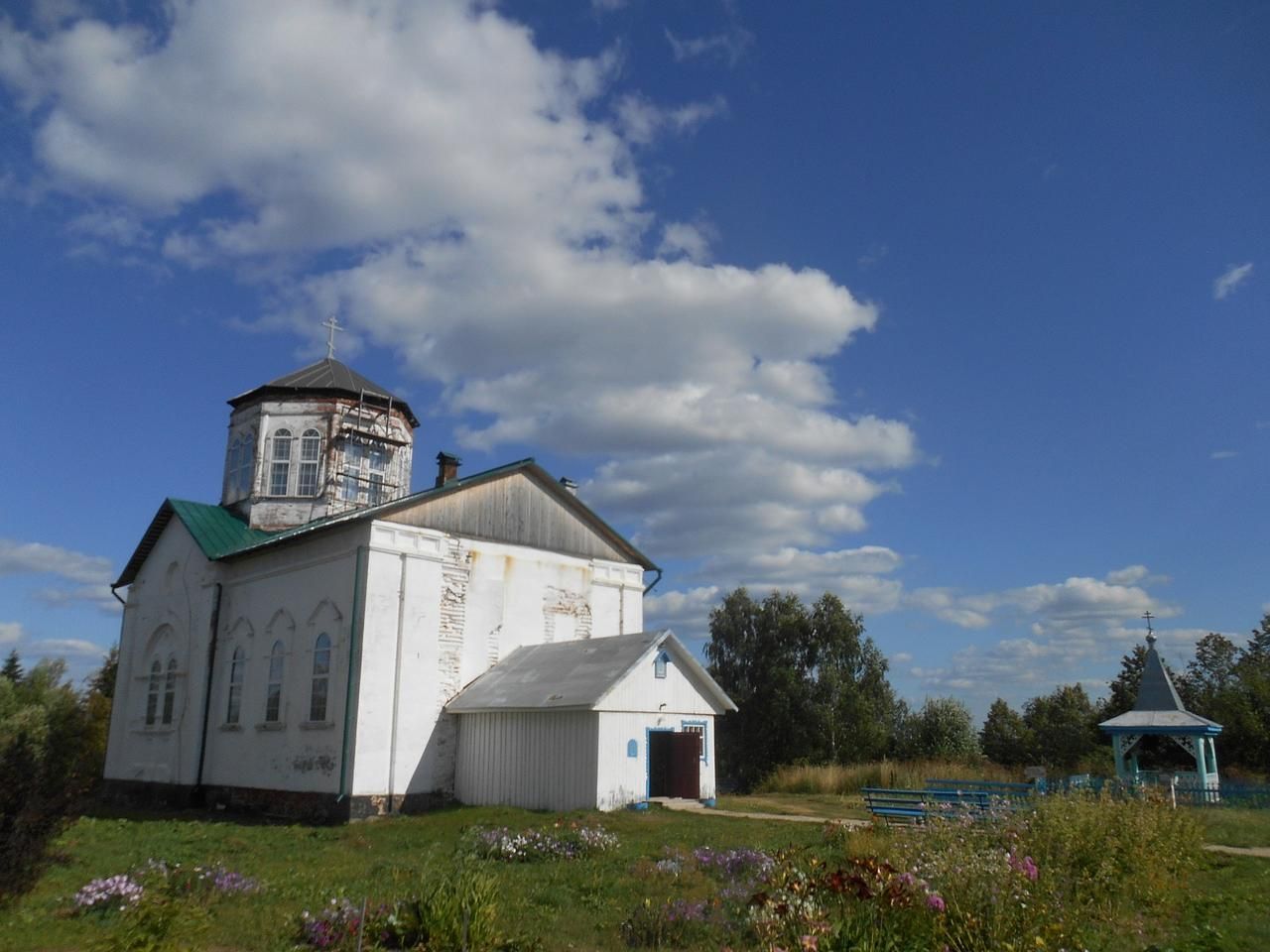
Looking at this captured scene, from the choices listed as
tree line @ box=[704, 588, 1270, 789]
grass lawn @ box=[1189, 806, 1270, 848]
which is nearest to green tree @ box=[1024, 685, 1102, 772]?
tree line @ box=[704, 588, 1270, 789]

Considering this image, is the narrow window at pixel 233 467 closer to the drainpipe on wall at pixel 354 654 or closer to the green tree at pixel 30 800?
the drainpipe on wall at pixel 354 654

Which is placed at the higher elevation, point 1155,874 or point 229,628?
point 229,628

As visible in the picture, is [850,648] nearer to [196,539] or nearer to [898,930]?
[196,539]

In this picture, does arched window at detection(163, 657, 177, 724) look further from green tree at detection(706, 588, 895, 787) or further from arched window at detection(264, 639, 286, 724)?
green tree at detection(706, 588, 895, 787)

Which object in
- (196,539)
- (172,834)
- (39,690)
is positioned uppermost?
(196,539)

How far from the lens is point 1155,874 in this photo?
11.8 m

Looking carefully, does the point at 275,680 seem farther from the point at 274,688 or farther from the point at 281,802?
the point at 281,802

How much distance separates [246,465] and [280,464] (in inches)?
58.2

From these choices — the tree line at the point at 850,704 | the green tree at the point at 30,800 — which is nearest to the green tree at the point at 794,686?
the tree line at the point at 850,704

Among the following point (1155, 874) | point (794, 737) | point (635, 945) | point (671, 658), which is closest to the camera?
point (635, 945)

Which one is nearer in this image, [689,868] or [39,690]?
[689,868]

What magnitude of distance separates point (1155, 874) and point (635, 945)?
6563mm

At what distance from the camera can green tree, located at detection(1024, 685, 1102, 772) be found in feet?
133

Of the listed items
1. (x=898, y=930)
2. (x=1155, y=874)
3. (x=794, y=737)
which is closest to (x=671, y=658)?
(x=1155, y=874)
